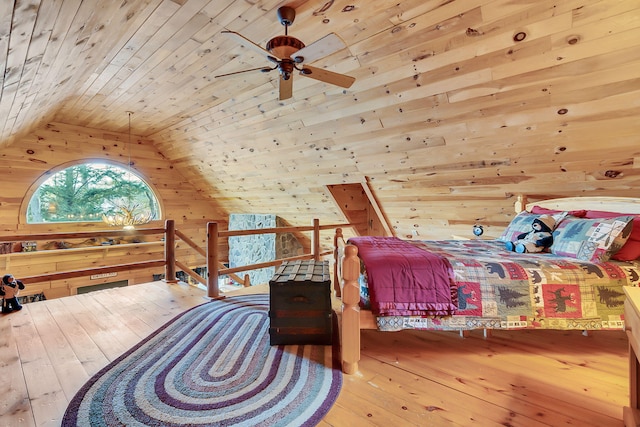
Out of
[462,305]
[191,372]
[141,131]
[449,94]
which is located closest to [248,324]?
[191,372]

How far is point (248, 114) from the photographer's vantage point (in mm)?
3939

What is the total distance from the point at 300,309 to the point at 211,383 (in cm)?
71

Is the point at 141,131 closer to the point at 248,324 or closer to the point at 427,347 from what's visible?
the point at 248,324

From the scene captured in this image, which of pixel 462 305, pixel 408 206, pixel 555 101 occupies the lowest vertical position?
pixel 462 305

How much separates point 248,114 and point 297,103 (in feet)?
2.66

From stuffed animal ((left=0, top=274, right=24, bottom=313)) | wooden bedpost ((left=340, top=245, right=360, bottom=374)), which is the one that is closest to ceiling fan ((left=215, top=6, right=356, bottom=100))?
wooden bedpost ((left=340, top=245, right=360, bottom=374))

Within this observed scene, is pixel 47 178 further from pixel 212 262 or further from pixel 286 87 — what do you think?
pixel 286 87

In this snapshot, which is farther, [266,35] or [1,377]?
[266,35]

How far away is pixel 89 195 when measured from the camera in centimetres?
541

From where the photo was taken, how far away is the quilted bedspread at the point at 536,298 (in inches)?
77.5

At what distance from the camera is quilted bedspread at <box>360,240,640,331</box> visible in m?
1.97

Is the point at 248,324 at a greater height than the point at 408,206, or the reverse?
the point at 408,206

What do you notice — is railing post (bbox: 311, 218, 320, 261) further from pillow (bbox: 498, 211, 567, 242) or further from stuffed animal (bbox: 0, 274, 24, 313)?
stuffed animal (bbox: 0, 274, 24, 313)

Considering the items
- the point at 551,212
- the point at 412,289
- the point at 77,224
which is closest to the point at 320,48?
the point at 412,289
